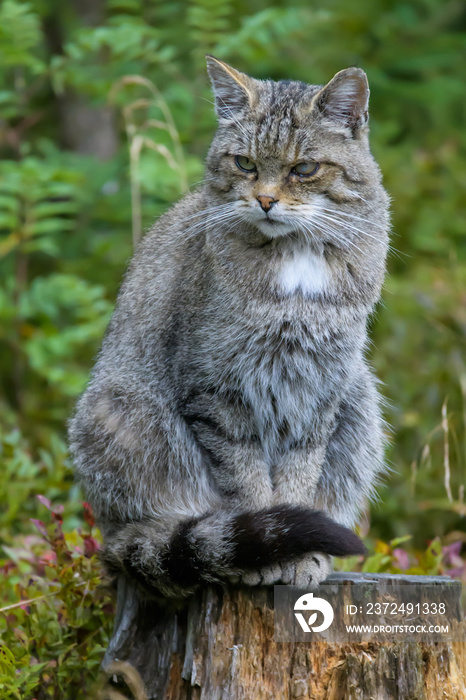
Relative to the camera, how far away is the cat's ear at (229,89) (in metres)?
3.22

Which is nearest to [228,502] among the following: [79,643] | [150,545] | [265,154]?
[150,545]

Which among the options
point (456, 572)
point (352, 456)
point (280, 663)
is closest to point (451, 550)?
point (456, 572)

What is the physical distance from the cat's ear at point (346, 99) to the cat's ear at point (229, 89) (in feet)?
0.97

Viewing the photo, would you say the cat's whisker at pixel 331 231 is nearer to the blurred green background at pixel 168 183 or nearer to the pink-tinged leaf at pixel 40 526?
the blurred green background at pixel 168 183

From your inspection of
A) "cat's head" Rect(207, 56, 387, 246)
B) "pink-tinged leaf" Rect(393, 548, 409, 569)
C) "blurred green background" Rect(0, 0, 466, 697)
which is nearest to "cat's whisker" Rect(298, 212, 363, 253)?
"cat's head" Rect(207, 56, 387, 246)

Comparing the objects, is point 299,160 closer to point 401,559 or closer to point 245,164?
point 245,164

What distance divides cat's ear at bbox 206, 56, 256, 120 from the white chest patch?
2.11 ft

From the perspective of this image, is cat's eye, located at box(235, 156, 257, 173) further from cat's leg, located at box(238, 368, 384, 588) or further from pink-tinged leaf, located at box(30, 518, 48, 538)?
pink-tinged leaf, located at box(30, 518, 48, 538)

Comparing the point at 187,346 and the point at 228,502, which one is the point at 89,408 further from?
the point at 228,502

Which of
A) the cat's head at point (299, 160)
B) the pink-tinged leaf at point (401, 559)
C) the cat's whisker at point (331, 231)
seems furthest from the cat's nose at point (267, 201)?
the pink-tinged leaf at point (401, 559)

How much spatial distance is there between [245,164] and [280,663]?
1779 millimetres

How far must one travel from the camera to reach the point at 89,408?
3295mm

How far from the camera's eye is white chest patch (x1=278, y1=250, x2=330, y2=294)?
3094 millimetres

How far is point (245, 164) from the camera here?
310cm
